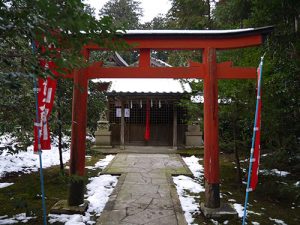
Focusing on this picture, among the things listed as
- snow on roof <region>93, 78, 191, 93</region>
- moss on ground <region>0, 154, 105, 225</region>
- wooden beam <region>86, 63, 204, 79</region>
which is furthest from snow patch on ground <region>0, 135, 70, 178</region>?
snow on roof <region>93, 78, 191, 93</region>

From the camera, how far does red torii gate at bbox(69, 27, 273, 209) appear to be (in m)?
6.70

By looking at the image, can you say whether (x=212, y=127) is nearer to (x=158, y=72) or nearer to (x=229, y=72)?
(x=229, y=72)

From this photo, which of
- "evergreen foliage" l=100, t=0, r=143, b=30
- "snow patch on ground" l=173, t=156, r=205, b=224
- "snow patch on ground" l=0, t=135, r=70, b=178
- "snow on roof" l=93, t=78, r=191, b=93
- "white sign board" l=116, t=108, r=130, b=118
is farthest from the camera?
"evergreen foliage" l=100, t=0, r=143, b=30

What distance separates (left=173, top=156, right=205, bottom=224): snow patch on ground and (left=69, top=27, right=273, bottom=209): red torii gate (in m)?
0.52

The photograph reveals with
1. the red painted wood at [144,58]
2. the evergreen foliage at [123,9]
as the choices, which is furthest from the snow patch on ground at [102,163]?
the evergreen foliage at [123,9]

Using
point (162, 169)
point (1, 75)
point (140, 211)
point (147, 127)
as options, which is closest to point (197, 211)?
point (140, 211)

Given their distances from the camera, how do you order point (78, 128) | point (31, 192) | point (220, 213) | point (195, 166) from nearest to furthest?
point (220, 213) → point (78, 128) → point (31, 192) → point (195, 166)

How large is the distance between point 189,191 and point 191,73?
367 cm

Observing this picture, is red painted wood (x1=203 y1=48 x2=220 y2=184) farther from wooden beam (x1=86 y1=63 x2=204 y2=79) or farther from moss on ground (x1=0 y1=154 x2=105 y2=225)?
moss on ground (x1=0 y1=154 x2=105 y2=225)

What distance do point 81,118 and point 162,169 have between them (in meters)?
5.70

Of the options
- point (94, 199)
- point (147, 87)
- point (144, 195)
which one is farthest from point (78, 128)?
point (147, 87)

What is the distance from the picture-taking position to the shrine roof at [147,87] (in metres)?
16.3

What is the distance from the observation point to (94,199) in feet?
25.1

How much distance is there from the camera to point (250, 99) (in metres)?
8.42
